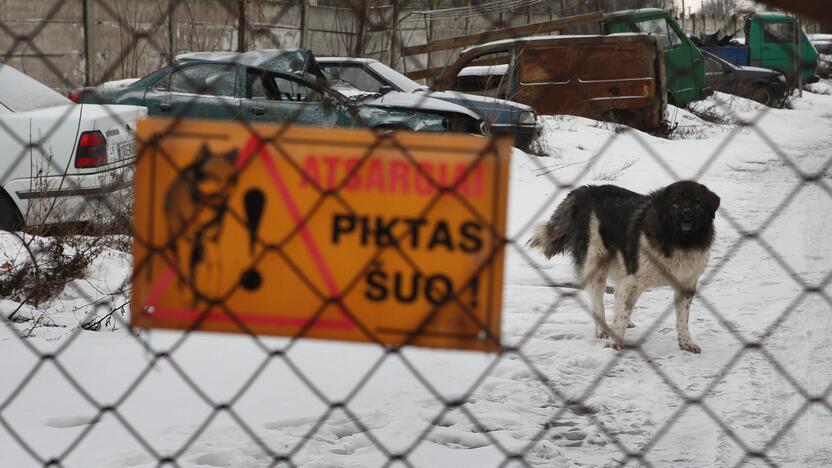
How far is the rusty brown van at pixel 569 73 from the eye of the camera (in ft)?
29.5

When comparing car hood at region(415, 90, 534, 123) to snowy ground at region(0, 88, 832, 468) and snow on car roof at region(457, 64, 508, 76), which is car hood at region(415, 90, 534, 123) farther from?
snow on car roof at region(457, 64, 508, 76)

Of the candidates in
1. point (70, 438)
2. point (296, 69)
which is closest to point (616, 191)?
point (70, 438)

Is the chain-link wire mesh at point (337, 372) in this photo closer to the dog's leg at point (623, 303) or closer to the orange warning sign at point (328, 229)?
the orange warning sign at point (328, 229)


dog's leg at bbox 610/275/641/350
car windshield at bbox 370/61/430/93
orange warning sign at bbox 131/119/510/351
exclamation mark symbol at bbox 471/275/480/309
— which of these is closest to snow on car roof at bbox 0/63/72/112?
dog's leg at bbox 610/275/641/350

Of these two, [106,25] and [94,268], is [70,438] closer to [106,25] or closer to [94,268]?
[94,268]

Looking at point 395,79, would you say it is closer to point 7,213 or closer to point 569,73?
point 569,73

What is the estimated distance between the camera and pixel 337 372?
13.4 ft

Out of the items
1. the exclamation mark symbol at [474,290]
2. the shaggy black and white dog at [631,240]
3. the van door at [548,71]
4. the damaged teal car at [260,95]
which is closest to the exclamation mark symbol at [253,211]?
the exclamation mark symbol at [474,290]

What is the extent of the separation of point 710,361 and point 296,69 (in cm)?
581

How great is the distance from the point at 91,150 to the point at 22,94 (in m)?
0.90

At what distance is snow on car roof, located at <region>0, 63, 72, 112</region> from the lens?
642cm

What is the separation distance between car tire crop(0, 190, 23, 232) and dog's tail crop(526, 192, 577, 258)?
3.36 meters

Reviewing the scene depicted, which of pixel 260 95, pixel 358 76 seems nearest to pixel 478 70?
pixel 358 76

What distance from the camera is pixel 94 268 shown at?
5379mm
